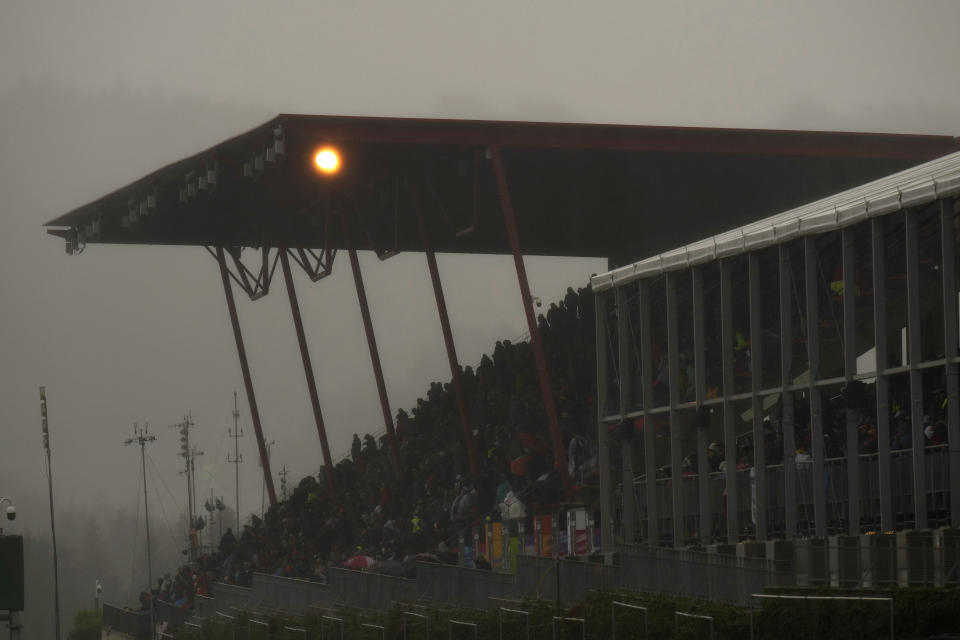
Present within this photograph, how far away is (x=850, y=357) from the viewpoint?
86.5 feet

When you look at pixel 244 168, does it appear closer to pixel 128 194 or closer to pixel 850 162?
pixel 128 194

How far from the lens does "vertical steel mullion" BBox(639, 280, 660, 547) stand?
104 feet

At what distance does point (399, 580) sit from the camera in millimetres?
31734

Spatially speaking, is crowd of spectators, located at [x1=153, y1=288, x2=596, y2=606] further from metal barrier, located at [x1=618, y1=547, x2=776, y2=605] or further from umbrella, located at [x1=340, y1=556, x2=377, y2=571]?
metal barrier, located at [x1=618, y1=547, x2=776, y2=605]

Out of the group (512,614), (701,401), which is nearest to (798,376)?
(701,401)

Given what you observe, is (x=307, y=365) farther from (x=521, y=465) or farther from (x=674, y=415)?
(x=674, y=415)

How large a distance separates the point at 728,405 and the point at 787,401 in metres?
1.80

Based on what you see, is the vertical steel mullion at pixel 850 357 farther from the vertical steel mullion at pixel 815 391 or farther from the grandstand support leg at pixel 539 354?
the grandstand support leg at pixel 539 354

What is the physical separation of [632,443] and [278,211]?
20.8 meters

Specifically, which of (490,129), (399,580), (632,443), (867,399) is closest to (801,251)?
(867,399)

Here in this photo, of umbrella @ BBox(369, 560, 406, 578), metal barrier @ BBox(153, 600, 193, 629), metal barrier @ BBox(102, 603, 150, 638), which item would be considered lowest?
metal barrier @ BBox(102, 603, 150, 638)

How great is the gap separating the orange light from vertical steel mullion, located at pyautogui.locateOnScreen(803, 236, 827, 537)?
18008mm

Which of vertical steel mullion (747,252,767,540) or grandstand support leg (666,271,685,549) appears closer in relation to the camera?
vertical steel mullion (747,252,767,540)

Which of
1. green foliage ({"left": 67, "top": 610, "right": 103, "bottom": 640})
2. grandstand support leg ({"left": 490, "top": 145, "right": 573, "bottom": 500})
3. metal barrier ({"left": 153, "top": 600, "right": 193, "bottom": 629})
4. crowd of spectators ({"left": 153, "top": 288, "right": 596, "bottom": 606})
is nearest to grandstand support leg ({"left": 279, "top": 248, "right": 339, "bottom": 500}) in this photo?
crowd of spectators ({"left": 153, "top": 288, "right": 596, "bottom": 606})
